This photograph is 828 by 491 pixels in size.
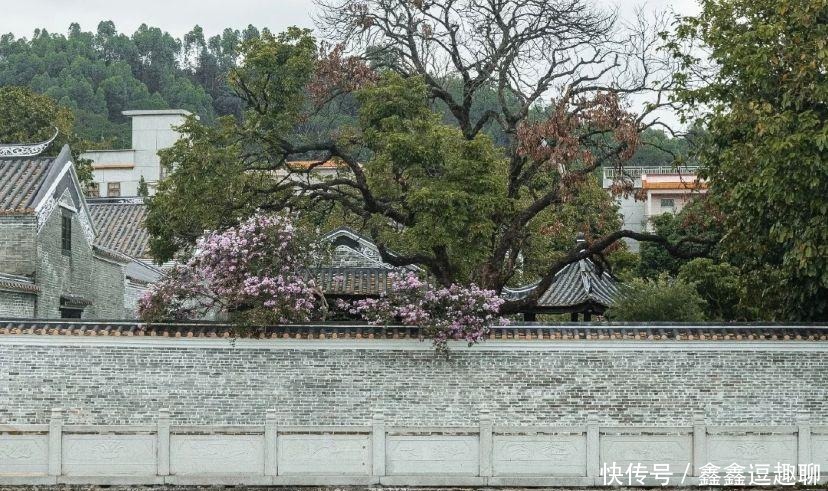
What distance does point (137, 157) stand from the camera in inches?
2095

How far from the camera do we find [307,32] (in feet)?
72.0

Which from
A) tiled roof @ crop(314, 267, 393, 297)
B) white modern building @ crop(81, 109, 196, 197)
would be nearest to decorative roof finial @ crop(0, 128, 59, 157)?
tiled roof @ crop(314, 267, 393, 297)

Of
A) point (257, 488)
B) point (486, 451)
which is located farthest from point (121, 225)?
point (486, 451)

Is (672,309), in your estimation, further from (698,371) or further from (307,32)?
(307,32)

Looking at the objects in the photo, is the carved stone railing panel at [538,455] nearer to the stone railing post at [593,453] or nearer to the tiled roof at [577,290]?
the stone railing post at [593,453]

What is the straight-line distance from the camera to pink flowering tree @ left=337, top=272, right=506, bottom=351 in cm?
1889

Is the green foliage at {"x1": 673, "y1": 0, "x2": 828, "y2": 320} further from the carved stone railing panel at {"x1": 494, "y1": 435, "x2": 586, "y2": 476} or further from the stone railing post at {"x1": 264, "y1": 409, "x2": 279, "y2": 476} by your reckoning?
the stone railing post at {"x1": 264, "y1": 409, "x2": 279, "y2": 476}

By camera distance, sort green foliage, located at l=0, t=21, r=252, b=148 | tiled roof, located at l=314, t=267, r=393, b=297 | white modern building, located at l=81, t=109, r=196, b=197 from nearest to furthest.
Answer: tiled roof, located at l=314, t=267, r=393, b=297 → white modern building, located at l=81, t=109, r=196, b=197 → green foliage, located at l=0, t=21, r=252, b=148

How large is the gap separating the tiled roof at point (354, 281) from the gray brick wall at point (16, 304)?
585cm

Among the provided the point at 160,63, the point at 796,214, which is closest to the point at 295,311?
the point at 796,214

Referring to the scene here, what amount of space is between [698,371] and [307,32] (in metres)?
9.32

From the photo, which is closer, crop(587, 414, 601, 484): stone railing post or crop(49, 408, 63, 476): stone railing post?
crop(49, 408, 63, 476): stone railing post

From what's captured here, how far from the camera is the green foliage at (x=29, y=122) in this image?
122ft

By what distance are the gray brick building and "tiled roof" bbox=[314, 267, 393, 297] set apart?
228 inches
